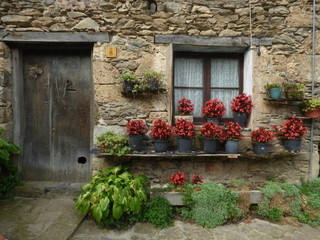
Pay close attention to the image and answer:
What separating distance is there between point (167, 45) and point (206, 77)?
959 mm

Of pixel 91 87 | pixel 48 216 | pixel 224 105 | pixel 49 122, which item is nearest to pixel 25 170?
pixel 49 122

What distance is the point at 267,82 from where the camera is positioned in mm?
3666

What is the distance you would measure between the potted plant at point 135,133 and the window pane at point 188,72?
1.13 m

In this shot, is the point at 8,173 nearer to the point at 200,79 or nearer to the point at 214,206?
the point at 214,206

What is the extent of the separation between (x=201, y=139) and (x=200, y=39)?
1.76 meters

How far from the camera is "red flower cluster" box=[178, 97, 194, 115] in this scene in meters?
3.65

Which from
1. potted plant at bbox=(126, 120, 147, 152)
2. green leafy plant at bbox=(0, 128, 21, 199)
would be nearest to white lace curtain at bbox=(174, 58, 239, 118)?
potted plant at bbox=(126, 120, 147, 152)

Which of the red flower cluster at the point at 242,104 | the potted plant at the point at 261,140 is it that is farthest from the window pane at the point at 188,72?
the potted plant at the point at 261,140

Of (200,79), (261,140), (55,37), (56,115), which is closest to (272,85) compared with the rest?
(261,140)

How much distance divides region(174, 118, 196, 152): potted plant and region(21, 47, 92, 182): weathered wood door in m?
1.74

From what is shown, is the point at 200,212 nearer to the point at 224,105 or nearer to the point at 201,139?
the point at 201,139

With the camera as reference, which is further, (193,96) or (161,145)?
(193,96)

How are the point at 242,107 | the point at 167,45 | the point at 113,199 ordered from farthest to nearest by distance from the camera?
the point at 242,107 < the point at 167,45 < the point at 113,199

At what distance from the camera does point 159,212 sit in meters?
3.02
